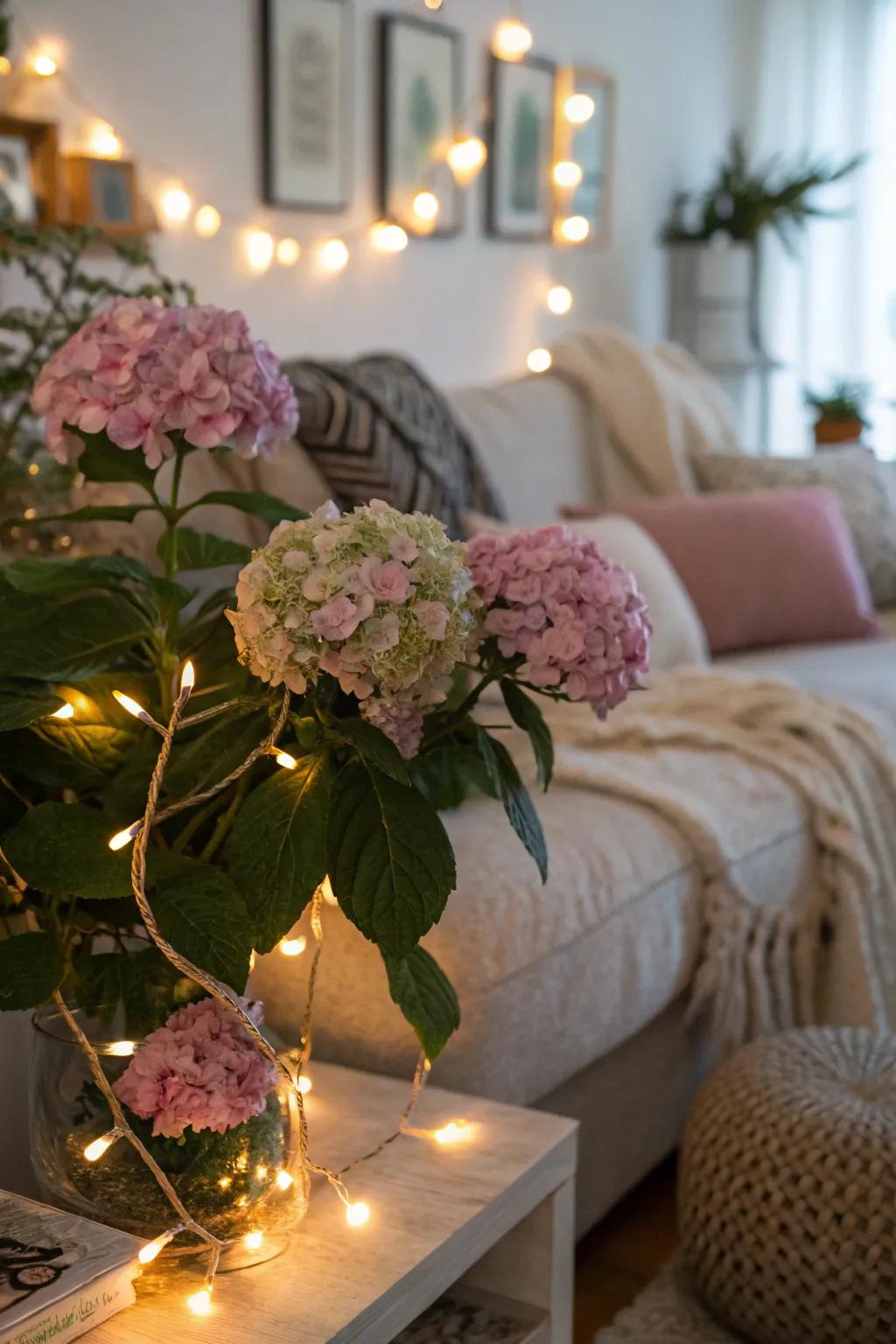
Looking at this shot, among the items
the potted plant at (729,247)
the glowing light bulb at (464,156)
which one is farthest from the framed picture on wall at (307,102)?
the potted plant at (729,247)

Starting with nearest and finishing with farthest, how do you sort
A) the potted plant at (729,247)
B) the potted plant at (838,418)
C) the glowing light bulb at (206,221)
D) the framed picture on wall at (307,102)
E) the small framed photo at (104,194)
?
1. the small framed photo at (104,194)
2. the glowing light bulb at (206,221)
3. the framed picture on wall at (307,102)
4. the potted plant at (838,418)
5. the potted plant at (729,247)

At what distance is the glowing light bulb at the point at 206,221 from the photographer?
271 cm

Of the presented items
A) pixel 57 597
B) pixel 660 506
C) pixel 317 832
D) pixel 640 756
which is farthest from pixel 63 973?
pixel 660 506

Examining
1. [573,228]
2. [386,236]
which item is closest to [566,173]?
[573,228]

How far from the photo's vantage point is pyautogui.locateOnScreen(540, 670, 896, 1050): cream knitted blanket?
168 cm

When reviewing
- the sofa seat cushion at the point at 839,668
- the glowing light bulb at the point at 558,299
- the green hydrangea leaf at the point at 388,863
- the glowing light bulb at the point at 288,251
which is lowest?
the sofa seat cushion at the point at 839,668

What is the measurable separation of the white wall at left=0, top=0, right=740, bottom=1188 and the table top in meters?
1.76

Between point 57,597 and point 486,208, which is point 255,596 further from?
point 486,208

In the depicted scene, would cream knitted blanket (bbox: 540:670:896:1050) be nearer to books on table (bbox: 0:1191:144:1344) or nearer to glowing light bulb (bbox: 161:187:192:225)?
books on table (bbox: 0:1191:144:1344)

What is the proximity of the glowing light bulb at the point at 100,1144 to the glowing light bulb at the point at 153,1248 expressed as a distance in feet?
0.20

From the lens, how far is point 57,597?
1130mm

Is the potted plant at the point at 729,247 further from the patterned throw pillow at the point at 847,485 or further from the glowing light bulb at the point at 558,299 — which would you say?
the patterned throw pillow at the point at 847,485

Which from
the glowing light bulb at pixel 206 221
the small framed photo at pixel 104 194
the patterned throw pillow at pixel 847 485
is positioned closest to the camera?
the small framed photo at pixel 104 194

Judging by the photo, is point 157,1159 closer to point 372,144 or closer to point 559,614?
point 559,614
